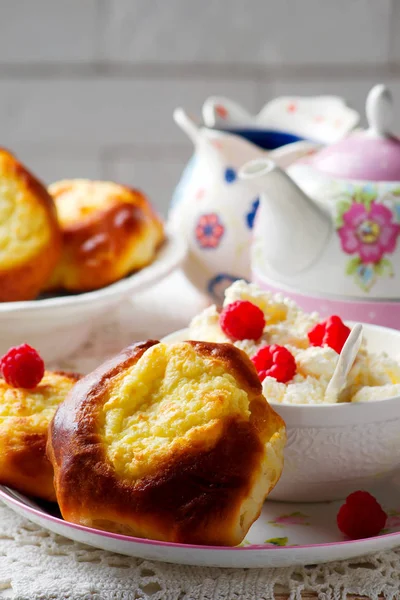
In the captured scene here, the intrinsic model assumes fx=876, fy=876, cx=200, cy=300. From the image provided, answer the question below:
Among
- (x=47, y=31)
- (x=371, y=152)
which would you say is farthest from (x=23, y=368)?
(x=47, y=31)

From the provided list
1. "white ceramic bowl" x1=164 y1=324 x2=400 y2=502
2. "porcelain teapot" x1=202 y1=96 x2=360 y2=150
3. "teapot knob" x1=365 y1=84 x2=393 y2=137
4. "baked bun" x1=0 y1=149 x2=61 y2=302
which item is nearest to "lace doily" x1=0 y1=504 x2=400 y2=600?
"white ceramic bowl" x1=164 y1=324 x2=400 y2=502

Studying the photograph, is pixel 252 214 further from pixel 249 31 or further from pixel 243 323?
pixel 249 31

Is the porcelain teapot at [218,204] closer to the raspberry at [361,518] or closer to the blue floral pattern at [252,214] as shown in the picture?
the blue floral pattern at [252,214]

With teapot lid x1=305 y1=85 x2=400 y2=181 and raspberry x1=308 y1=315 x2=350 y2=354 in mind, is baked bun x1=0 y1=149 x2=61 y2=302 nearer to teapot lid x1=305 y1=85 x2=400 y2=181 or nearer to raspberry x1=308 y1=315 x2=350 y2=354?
teapot lid x1=305 y1=85 x2=400 y2=181

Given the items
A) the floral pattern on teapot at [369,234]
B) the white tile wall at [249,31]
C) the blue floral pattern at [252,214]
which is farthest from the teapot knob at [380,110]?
the white tile wall at [249,31]

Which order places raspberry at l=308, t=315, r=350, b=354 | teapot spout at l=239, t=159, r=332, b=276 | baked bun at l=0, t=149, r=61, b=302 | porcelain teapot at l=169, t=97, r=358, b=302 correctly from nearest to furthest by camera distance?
1. raspberry at l=308, t=315, r=350, b=354
2. teapot spout at l=239, t=159, r=332, b=276
3. baked bun at l=0, t=149, r=61, b=302
4. porcelain teapot at l=169, t=97, r=358, b=302

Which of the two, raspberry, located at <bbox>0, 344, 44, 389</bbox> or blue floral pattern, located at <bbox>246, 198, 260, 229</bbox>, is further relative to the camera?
blue floral pattern, located at <bbox>246, 198, 260, 229</bbox>

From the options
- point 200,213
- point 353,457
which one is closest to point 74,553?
point 353,457

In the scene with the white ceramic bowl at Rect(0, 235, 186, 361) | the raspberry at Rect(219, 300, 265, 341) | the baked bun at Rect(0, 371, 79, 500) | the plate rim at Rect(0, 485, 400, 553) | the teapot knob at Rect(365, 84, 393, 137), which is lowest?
the white ceramic bowl at Rect(0, 235, 186, 361)
